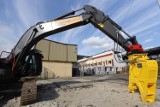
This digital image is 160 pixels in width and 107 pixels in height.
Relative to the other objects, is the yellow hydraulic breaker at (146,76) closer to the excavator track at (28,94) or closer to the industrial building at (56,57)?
the excavator track at (28,94)

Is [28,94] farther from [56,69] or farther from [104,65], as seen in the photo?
[104,65]

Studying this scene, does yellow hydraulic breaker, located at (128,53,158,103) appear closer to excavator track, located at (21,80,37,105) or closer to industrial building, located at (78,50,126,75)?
excavator track, located at (21,80,37,105)

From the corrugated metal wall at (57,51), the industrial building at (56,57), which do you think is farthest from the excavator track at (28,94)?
the corrugated metal wall at (57,51)

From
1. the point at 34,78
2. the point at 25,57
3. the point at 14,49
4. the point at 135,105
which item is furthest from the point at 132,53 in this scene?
the point at 14,49

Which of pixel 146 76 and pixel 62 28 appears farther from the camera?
pixel 62 28

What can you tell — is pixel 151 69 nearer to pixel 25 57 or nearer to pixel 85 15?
pixel 85 15

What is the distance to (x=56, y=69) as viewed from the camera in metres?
28.5

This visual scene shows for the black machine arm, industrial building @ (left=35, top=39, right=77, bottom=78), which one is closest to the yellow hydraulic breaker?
the black machine arm

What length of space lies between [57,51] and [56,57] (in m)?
1.02

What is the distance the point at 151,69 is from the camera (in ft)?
21.1

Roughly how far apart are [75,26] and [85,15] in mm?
699

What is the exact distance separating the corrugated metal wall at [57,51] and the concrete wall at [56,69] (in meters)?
0.69

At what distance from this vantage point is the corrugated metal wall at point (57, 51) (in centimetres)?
2734

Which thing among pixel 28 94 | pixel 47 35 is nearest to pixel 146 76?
pixel 28 94
